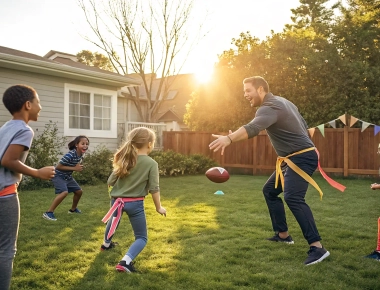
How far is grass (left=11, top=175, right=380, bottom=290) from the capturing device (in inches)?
150

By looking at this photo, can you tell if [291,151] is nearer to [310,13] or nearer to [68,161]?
[68,161]

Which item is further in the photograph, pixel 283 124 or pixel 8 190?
pixel 283 124

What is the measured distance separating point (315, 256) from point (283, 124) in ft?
4.80

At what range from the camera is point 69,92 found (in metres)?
14.0

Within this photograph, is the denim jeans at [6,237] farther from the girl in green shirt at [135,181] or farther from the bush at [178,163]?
the bush at [178,163]

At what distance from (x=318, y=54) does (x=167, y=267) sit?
53.8 ft

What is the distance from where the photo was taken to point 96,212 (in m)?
7.55

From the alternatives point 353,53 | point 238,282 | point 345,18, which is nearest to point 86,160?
point 238,282

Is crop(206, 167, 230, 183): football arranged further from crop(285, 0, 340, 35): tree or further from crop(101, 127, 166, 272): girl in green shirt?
crop(285, 0, 340, 35): tree

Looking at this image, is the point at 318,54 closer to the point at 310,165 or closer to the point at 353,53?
the point at 353,53

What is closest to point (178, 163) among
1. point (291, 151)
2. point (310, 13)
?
point (291, 151)

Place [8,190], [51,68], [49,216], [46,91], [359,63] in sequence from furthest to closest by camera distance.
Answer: [359,63], [46,91], [51,68], [49,216], [8,190]

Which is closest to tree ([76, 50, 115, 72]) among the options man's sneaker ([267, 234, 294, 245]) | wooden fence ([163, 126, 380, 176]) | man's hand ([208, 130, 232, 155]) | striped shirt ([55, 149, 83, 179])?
wooden fence ([163, 126, 380, 176])

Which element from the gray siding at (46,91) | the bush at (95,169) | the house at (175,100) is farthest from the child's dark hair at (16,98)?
the house at (175,100)
